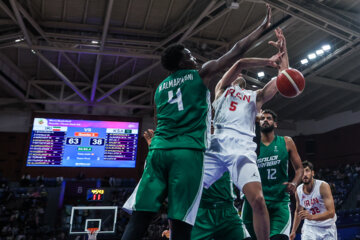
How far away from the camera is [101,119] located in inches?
594

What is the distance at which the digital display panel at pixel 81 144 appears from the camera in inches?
555

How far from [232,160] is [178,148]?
115 cm

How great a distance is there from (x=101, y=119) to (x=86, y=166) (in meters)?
2.32

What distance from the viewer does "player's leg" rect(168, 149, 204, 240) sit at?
1816 mm

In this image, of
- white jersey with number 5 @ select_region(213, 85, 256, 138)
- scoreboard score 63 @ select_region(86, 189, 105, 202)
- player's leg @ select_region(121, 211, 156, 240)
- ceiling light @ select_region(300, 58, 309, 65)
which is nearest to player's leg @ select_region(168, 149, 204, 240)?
player's leg @ select_region(121, 211, 156, 240)

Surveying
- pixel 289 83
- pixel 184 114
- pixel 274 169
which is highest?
pixel 289 83

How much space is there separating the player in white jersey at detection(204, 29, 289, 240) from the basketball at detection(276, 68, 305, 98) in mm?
90

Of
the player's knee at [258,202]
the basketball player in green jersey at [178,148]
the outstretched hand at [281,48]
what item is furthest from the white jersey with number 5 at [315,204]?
the basketball player in green jersey at [178,148]

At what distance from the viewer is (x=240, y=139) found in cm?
312

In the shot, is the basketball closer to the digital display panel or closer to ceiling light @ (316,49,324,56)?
ceiling light @ (316,49,324,56)

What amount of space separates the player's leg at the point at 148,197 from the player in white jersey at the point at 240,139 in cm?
99

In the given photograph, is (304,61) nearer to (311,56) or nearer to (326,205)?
(311,56)

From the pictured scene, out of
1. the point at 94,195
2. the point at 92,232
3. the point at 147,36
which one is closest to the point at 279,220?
the point at 92,232

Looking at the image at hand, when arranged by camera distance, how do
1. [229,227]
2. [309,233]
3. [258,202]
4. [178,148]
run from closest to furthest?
[178,148], [229,227], [258,202], [309,233]
